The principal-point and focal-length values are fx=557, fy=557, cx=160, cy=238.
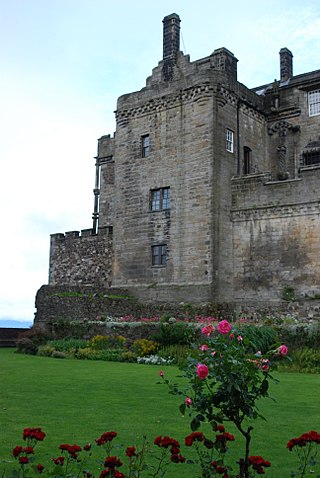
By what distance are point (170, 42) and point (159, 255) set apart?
37.5 ft

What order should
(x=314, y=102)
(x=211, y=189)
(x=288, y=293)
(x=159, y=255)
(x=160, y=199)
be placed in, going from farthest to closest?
(x=314, y=102) → (x=160, y=199) → (x=159, y=255) → (x=211, y=189) → (x=288, y=293)

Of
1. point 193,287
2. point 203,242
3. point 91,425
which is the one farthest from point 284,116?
point 91,425

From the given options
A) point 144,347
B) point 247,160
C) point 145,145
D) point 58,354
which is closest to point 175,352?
point 144,347

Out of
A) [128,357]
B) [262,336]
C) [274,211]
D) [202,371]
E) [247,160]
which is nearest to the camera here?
[202,371]

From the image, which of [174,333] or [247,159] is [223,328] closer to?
[174,333]

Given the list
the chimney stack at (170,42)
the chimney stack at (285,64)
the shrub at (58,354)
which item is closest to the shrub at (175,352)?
the shrub at (58,354)

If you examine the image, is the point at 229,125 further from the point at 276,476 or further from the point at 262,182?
the point at 276,476

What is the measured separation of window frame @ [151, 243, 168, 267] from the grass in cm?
1347

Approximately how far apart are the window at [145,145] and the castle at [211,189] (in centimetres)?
5

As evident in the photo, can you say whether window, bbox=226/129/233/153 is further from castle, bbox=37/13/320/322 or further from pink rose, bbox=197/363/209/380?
pink rose, bbox=197/363/209/380

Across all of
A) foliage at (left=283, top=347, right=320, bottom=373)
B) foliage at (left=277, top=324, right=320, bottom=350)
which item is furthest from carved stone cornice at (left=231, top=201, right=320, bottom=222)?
foliage at (left=283, top=347, right=320, bottom=373)

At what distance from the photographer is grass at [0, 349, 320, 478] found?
718cm

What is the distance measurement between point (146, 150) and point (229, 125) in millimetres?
4804

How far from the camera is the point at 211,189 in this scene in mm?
26609
